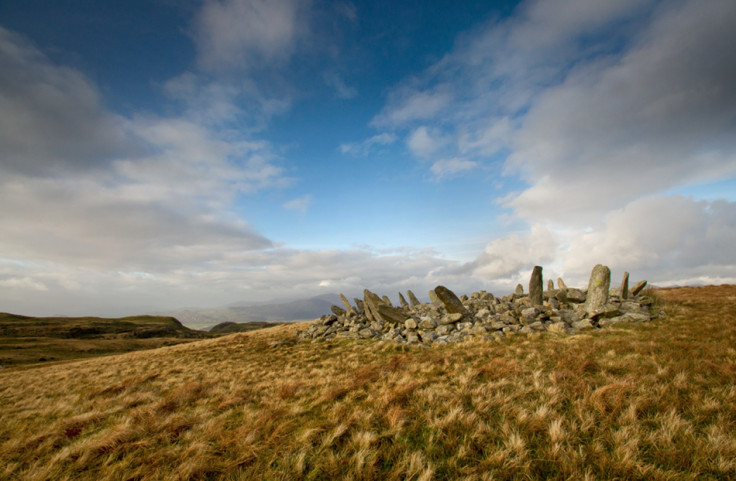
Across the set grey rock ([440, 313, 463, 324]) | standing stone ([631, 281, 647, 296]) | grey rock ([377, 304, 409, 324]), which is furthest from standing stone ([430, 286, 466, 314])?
standing stone ([631, 281, 647, 296])

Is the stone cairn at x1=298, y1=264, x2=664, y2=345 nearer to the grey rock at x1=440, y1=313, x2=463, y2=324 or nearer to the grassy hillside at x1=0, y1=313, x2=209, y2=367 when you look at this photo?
the grey rock at x1=440, y1=313, x2=463, y2=324

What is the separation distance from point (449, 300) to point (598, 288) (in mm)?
10016

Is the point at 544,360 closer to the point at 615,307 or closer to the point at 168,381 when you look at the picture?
the point at 615,307

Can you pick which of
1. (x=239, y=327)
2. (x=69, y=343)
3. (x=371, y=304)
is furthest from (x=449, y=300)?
(x=239, y=327)

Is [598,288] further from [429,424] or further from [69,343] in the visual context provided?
[69,343]

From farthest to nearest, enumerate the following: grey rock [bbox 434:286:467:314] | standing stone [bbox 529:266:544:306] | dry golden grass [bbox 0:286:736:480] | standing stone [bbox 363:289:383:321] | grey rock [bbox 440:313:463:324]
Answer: standing stone [bbox 363:289:383:321], standing stone [bbox 529:266:544:306], grey rock [bbox 434:286:467:314], grey rock [bbox 440:313:463:324], dry golden grass [bbox 0:286:736:480]

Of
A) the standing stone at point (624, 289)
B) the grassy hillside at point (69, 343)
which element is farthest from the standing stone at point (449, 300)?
the grassy hillside at point (69, 343)

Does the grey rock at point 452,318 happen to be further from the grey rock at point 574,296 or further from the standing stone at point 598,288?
the grey rock at point 574,296

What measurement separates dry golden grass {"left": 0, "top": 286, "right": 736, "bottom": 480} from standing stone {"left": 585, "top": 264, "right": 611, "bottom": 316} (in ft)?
18.6

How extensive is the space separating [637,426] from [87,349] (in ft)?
287

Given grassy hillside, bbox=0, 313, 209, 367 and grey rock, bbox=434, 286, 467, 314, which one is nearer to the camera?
grey rock, bbox=434, 286, 467, 314

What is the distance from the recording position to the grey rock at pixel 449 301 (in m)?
20.7

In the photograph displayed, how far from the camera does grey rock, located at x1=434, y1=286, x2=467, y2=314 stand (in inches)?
816

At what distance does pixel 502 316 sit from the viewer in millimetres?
19406
